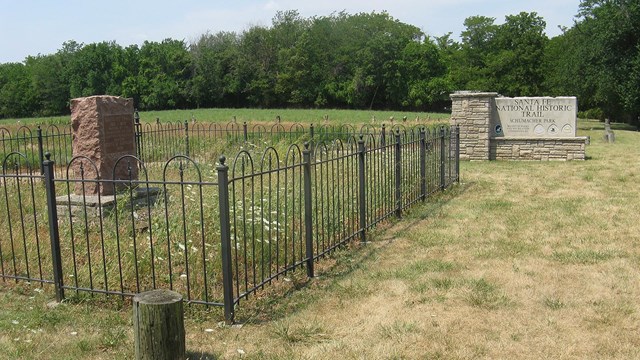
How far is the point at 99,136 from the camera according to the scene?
9.00 m

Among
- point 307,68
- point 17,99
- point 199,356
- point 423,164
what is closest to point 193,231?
point 199,356

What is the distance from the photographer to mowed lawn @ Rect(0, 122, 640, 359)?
13.6ft

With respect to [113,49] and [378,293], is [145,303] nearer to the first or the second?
[378,293]

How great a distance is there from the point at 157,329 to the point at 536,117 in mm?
14496

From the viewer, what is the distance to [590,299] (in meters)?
5.09

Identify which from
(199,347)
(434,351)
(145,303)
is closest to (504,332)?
(434,351)

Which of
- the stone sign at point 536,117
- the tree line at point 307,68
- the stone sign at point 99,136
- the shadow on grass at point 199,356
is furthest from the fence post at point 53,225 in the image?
the tree line at point 307,68

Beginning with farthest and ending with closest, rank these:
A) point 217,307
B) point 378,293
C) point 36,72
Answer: point 36,72, point 378,293, point 217,307

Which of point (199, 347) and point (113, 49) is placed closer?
point (199, 347)

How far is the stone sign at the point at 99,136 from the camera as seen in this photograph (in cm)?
898

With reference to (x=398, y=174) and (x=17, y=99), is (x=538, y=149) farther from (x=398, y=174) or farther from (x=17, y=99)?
(x=17, y=99)

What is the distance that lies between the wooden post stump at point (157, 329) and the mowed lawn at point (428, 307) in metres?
0.31

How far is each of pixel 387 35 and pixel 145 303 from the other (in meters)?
67.7

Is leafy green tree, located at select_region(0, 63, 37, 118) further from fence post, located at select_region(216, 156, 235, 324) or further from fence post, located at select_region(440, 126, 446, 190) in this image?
fence post, located at select_region(216, 156, 235, 324)
